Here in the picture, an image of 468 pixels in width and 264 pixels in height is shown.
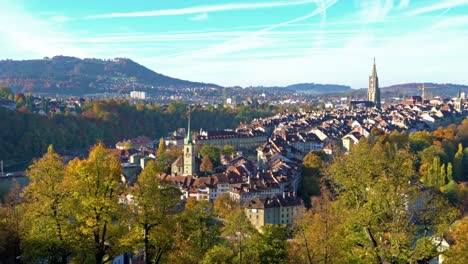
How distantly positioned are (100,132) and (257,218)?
51474mm

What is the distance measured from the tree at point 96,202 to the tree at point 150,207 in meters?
0.50

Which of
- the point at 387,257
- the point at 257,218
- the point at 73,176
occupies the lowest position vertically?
the point at 257,218

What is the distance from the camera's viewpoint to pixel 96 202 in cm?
1348

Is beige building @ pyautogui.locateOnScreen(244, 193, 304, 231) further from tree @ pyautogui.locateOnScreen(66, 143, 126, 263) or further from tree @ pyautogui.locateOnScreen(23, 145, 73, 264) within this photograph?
tree @ pyautogui.locateOnScreen(23, 145, 73, 264)

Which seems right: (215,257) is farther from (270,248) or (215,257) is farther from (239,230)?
(239,230)

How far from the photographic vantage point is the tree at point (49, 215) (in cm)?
1377

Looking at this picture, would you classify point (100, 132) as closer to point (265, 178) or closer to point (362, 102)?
point (265, 178)

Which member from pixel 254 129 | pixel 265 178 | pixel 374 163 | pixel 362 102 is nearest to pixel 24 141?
pixel 254 129

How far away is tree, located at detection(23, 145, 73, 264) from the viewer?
542 inches

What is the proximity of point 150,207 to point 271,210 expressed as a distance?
20443 millimetres

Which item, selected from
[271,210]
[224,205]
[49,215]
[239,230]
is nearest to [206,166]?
[224,205]

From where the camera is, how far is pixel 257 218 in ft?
111

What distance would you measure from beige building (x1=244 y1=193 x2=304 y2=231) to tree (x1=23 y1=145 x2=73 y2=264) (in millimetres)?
20385

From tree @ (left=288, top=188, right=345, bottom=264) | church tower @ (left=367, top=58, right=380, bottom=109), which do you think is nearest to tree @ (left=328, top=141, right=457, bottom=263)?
tree @ (left=288, top=188, right=345, bottom=264)
